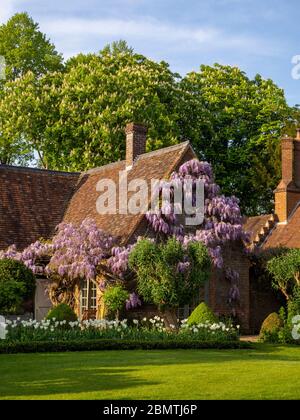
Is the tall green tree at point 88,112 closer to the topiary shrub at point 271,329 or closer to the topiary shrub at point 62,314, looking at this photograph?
the topiary shrub at point 271,329

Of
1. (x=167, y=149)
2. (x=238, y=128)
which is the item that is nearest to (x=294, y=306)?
(x=167, y=149)

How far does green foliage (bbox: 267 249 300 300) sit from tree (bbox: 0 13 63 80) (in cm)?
2459

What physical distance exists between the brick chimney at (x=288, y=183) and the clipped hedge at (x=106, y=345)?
1536 centimetres

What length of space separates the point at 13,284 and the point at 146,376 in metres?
10.1

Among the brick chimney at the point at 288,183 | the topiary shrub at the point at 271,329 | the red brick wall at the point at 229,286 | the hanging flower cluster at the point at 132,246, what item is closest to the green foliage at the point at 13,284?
the hanging flower cluster at the point at 132,246

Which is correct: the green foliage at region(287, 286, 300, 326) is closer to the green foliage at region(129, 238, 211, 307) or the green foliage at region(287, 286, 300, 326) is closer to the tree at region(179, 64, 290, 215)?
the green foliage at region(129, 238, 211, 307)

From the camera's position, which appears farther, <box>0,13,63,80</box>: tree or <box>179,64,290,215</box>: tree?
<box>0,13,63,80</box>: tree

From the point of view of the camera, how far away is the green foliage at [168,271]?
79.4 ft

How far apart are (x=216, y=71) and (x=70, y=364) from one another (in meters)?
37.7

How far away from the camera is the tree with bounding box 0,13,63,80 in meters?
48.1

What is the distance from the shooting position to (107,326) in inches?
854

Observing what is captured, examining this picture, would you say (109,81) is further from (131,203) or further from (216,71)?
(131,203)

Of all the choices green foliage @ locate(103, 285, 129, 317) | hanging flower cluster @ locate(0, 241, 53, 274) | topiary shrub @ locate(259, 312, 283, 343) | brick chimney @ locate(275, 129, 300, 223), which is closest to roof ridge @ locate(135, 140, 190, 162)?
hanging flower cluster @ locate(0, 241, 53, 274)
